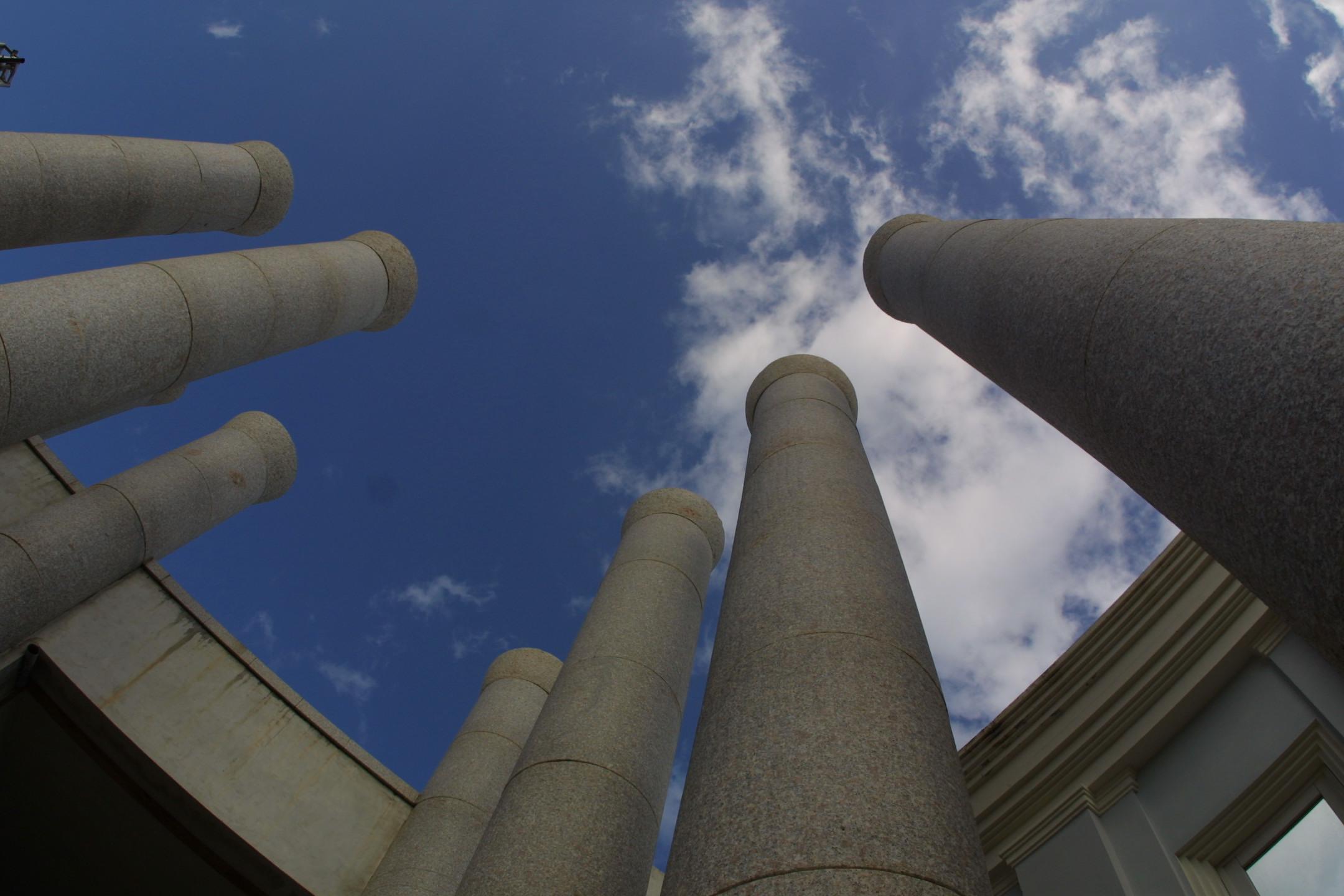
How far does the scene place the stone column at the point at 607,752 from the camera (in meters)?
13.0

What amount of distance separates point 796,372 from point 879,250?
405 centimetres

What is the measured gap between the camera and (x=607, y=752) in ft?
49.6

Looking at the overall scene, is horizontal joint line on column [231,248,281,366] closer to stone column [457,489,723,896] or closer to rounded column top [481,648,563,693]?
stone column [457,489,723,896]

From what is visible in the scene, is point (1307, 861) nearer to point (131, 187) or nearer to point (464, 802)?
point (464, 802)

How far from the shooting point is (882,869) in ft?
22.6

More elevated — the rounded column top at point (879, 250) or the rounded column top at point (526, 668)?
the rounded column top at point (879, 250)

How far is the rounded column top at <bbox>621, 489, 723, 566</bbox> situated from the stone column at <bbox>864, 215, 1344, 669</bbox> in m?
13.9

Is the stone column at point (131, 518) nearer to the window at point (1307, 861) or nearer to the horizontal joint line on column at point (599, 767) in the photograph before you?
the horizontal joint line on column at point (599, 767)

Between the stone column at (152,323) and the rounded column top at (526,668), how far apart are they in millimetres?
12879

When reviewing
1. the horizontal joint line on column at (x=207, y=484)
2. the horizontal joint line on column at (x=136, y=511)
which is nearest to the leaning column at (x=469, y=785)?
the horizontal joint line on column at (x=207, y=484)

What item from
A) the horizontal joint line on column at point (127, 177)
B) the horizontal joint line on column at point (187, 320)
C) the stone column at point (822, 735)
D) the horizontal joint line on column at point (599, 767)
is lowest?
the stone column at point (822, 735)

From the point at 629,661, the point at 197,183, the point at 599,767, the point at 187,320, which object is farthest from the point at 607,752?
the point at 197,183

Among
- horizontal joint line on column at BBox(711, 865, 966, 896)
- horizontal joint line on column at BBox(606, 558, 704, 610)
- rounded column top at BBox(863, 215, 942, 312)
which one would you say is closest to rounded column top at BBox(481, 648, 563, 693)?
horizontal joint line on column at BBox(606, 558, 704, 610)

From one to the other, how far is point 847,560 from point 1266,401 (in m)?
6.64
